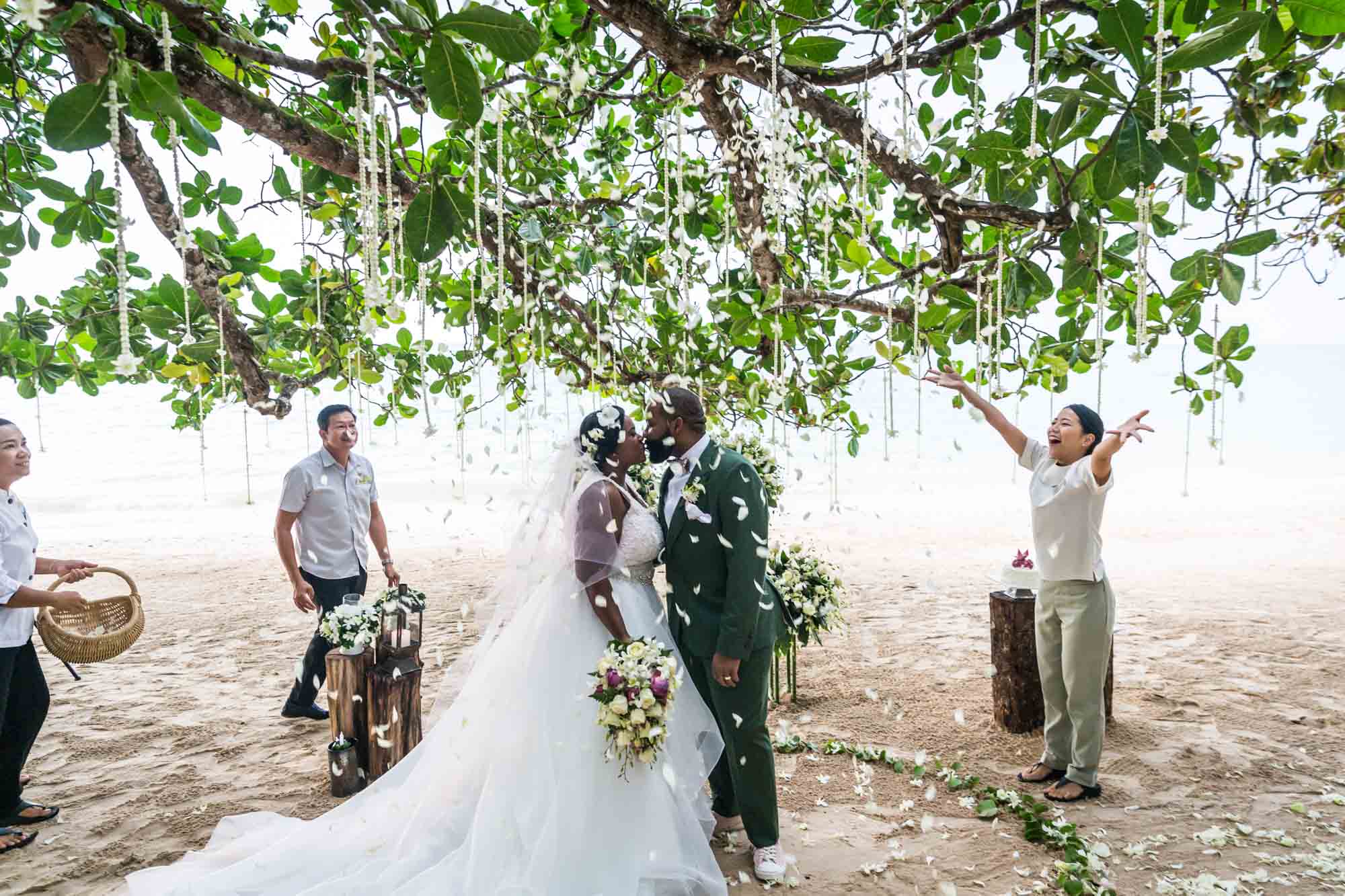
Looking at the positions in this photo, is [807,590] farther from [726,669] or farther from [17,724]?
[17,724]

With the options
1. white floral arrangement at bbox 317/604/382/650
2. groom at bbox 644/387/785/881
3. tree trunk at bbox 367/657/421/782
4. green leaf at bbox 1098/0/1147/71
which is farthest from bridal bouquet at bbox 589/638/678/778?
green leaf at bbox 1098/0/1147/71

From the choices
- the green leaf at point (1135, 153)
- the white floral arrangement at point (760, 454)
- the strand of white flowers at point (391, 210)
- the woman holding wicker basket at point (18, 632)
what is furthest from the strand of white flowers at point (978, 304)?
the woman holding wicker basket at point (18, 632)

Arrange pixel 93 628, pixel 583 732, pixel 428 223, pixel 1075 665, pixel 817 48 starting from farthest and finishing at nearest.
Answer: pixel 93 628, pixel 1075 665, pixel 583 732, pixel 817 48, pixel 428 223

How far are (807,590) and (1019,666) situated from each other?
111 cm

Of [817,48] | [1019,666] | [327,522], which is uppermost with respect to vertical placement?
[817,48]

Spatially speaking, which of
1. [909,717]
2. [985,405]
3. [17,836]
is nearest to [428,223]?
[985,405]

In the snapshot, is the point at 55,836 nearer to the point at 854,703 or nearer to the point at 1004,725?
the point at 854,703

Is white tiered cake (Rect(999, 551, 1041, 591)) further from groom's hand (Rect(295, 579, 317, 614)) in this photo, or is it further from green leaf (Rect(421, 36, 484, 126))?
green leaf (Rect(421, 36, 484, 126))

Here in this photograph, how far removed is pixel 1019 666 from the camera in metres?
3.96

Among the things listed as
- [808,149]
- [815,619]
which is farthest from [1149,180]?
[815,619]

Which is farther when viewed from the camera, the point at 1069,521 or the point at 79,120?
the point at 1069,521

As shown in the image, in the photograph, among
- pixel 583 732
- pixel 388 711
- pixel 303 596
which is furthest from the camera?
pixel 303 596

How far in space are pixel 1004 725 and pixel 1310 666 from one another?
8.46 ft

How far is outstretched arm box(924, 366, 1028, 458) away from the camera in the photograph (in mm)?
2973
